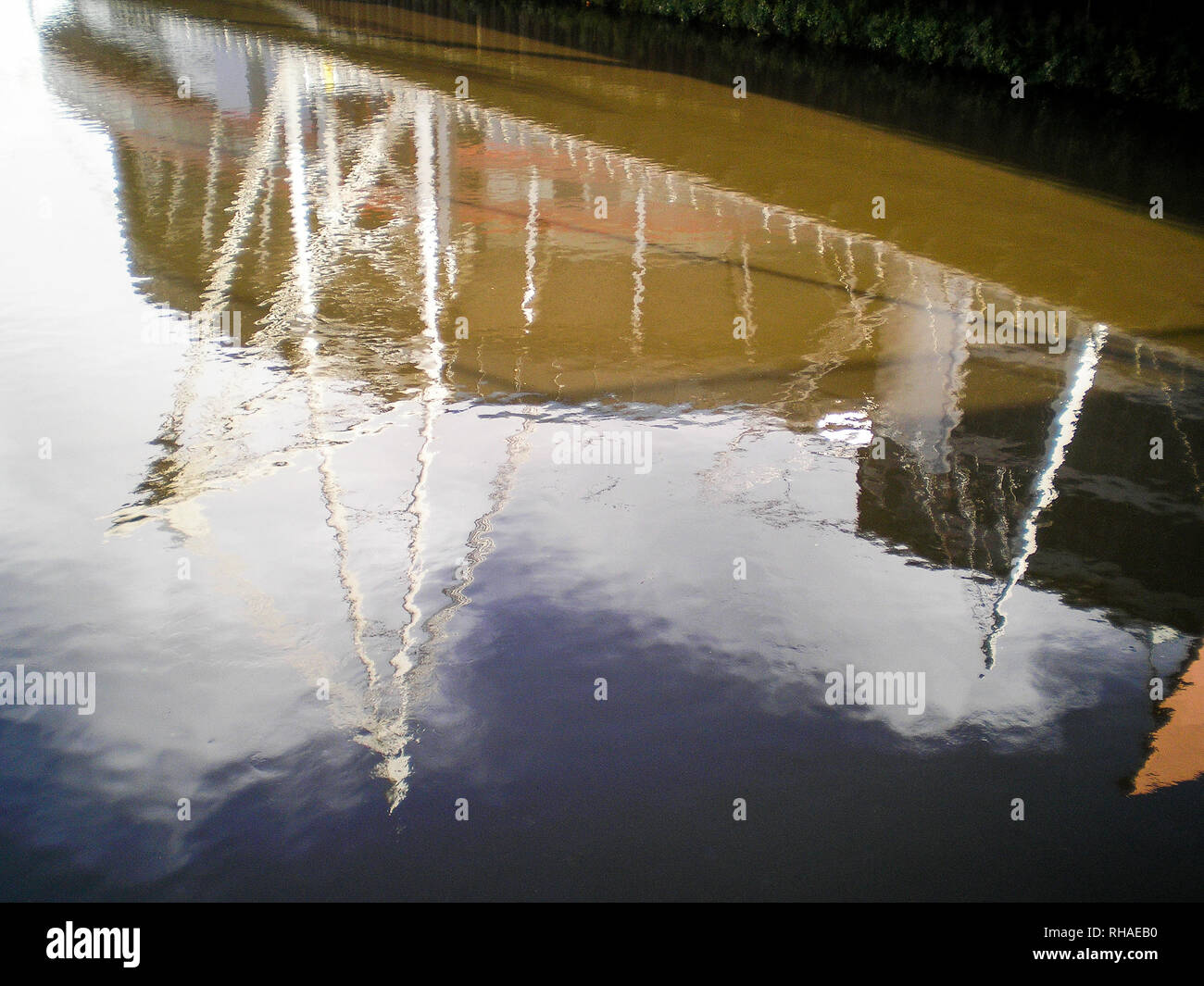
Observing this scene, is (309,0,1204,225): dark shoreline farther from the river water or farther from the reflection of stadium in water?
the reflection of stadium in water

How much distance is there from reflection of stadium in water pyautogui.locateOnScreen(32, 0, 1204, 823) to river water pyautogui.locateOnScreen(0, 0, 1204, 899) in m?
0.04

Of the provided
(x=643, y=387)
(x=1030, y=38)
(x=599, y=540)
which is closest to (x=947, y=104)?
(x=1030, y=38)

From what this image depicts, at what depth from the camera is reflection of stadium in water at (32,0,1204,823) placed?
18.4ft

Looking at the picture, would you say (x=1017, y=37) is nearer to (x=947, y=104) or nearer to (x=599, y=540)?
(x=947, y=104)

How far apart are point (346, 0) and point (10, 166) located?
2176cm

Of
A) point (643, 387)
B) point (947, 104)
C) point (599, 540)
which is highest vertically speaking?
point (947, 104)

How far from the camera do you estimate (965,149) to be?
15.4m

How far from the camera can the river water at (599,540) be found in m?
4.16

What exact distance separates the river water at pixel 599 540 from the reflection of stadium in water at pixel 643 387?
37 mm

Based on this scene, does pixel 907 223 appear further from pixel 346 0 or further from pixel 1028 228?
pixel 346 0

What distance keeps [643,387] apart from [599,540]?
86.9 inches

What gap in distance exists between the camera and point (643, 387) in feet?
26.2
